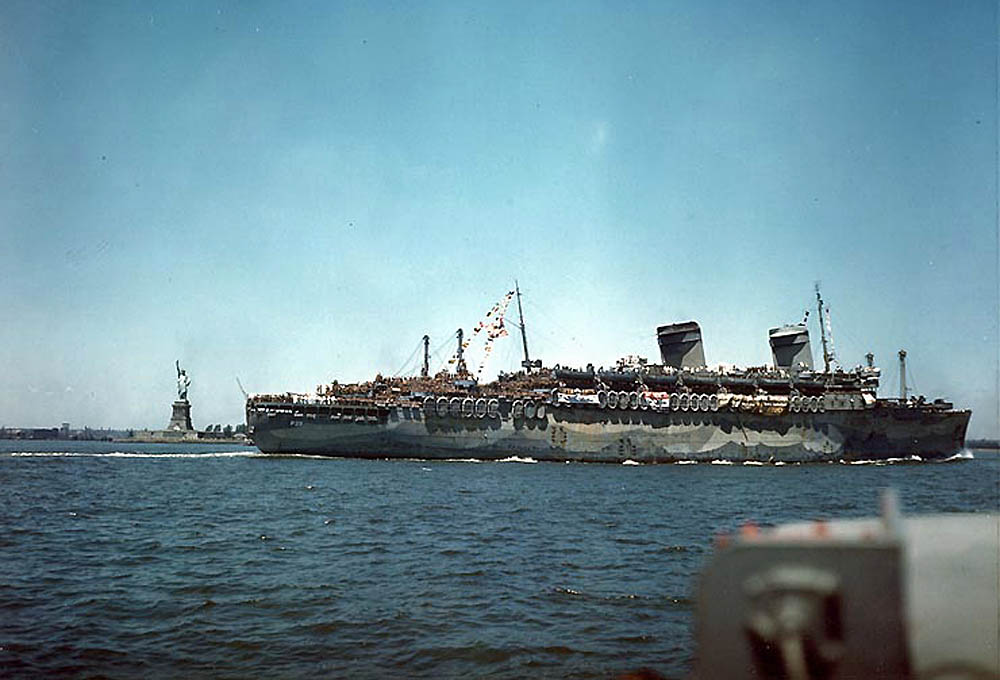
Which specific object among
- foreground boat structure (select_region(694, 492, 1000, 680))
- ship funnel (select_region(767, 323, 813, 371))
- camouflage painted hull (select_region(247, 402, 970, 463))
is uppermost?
ship funnel (select_region(767, 323, 813, 371))

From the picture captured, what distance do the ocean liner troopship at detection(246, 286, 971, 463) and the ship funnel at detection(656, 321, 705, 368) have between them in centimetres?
145

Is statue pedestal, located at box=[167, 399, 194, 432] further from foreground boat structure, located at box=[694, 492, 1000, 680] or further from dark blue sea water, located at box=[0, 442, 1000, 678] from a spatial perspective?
foreground boat structure, located at box=[694, 492, 1000, 680]

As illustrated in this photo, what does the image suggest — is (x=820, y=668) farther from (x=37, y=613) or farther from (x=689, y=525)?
(x=689, y=525)

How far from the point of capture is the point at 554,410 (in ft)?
172

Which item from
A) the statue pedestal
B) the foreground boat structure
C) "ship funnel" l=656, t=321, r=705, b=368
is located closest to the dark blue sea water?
the foreground boat structure

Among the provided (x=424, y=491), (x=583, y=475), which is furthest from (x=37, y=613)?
(x=583, y=475)

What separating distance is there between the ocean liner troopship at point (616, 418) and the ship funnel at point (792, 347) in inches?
136

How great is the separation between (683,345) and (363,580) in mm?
52027

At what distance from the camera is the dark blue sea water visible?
27.5ft

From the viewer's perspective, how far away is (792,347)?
204 feet

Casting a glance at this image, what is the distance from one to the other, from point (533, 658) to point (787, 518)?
43.7 ft

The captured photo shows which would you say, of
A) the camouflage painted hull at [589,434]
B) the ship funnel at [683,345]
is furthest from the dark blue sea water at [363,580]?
the ship funnel at [683,345]

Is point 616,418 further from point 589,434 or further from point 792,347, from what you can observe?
point 792,347

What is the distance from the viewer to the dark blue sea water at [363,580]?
→ 837 centimetres
